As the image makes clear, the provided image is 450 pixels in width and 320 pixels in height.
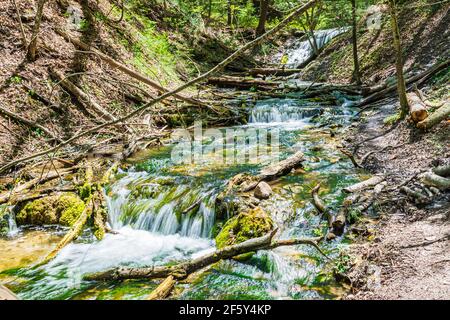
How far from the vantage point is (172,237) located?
6.25 meters

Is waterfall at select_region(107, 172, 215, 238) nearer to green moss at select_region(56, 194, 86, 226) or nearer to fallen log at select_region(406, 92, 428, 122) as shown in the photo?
green moss at select_region(56, 194, 86, 226)

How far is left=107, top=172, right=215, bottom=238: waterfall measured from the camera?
635cm

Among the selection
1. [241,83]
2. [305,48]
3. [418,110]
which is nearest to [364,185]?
[418,110]

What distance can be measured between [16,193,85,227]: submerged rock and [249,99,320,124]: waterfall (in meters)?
8.57

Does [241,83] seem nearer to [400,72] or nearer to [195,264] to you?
[400,72]

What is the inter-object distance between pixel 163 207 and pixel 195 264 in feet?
7.19

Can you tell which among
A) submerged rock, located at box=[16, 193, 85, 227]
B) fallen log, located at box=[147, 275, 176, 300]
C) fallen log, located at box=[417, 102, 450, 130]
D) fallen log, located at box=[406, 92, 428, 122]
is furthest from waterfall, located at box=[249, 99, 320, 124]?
fallen log, located at box=[147, 275, 176, 300]

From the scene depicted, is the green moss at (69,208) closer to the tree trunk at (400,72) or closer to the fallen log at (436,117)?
the fallen log at (436,117)

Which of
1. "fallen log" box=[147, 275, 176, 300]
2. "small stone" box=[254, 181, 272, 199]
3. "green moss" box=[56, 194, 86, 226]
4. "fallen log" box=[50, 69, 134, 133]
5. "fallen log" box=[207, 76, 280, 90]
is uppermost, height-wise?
"fallen log" box=[207, 76, 280, 90]

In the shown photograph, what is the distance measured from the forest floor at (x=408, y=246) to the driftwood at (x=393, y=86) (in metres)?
4.66

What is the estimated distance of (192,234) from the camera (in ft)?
20.3

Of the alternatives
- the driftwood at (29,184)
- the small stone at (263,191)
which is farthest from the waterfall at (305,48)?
the driftwood at (29,184)

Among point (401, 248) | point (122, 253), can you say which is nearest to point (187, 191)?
point (122, 253)

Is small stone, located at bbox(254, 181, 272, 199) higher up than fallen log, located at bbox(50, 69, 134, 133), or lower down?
lower down
